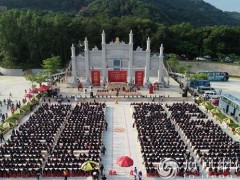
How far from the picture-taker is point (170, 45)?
67.4 meters

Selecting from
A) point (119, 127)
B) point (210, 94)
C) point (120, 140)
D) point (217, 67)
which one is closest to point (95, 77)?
point (210, 94)

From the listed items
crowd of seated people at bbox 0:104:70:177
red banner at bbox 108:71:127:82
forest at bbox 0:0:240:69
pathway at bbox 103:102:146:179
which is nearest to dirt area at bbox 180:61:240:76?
forest at bbox 0:0:240:69

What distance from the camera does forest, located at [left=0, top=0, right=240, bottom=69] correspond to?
5747 cm

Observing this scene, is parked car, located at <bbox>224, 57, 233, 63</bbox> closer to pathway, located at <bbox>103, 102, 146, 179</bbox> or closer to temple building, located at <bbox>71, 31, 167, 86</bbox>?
temple building, located at <bbox>71, 31, 167, 86</bbox>

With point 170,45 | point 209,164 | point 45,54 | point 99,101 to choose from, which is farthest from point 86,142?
point 170,45

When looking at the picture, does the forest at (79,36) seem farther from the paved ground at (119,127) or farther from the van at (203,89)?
the van at (203,89)

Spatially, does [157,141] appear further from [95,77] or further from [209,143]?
[95,77]

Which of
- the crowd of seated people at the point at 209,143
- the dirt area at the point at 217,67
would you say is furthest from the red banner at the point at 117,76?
the dirt area at the point at 217,67

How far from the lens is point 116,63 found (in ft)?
145

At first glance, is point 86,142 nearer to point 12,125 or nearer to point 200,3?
point 12,125

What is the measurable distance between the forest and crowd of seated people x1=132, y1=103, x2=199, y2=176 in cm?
3424

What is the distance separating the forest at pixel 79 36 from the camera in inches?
2263

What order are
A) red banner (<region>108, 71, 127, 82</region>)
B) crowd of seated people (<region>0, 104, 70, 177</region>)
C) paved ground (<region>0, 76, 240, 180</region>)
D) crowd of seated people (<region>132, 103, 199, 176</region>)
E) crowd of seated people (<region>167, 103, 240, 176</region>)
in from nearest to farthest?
crowd of seated people (<region>0, 104, 70, 177</region>), crowd of seated people (<region>167, 103, 240, 176</region>), crowd of seated people (<region>132, 103, 199, 176</region>), paved ground (<region>0, 76, 240, 180</region>), red banner (<region>108, 71, 127, 82</region>)

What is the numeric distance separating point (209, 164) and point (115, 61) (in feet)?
86.7
